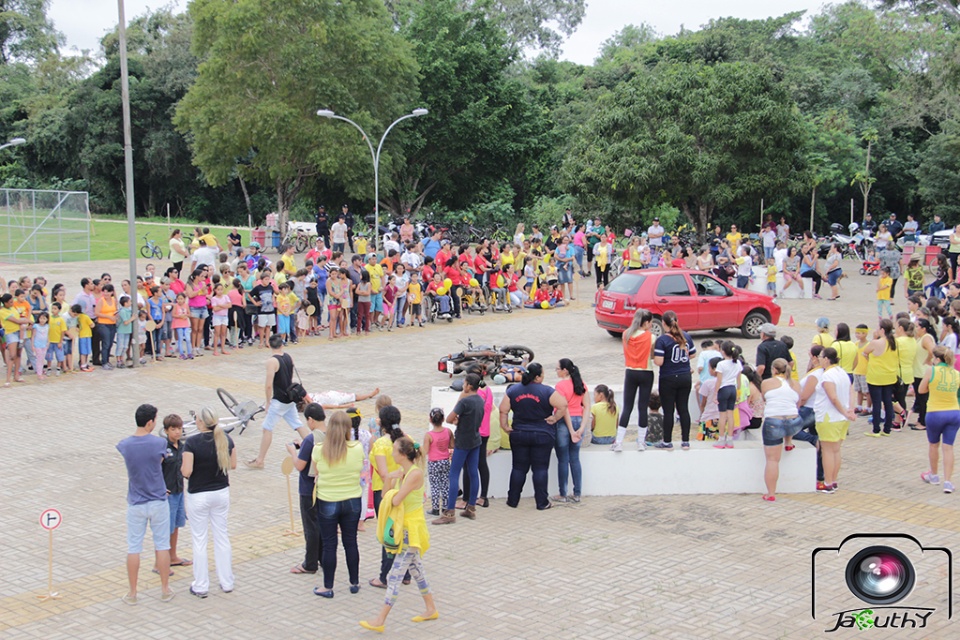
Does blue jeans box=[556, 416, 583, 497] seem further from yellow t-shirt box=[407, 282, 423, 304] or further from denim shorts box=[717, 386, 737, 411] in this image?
yellow t-shirt box=[407, 282, 423, 304]

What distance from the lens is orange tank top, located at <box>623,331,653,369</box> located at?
1212cm

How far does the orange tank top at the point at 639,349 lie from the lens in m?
12.1

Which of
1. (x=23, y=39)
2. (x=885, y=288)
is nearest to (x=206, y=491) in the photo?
(x=885, y=288)

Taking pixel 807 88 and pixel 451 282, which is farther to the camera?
pixel 807 88

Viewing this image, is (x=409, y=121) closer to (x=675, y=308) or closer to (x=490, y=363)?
(x=675, y=308)

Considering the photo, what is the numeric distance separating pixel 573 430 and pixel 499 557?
6.57 ft

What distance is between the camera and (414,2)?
51.1m

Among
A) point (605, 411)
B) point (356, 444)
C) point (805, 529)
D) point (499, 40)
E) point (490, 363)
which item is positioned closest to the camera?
point (356, 444)

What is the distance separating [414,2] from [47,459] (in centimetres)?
4213

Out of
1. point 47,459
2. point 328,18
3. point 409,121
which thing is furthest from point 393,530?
point 409,121

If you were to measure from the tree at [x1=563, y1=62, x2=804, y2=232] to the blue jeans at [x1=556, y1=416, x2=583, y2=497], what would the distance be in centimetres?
2748

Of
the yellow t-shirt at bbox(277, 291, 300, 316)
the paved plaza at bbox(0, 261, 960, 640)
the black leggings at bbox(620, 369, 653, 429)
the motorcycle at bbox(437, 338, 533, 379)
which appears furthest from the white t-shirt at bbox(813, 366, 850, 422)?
the yellow t-shirt at bbox(277, 291, 300, 316)

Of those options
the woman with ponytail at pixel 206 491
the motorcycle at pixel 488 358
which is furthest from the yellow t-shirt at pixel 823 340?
the woman with ponytail at pixel 206 491

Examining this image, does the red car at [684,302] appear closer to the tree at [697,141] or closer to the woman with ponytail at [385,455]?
the woman with ponytail at [385,455]
